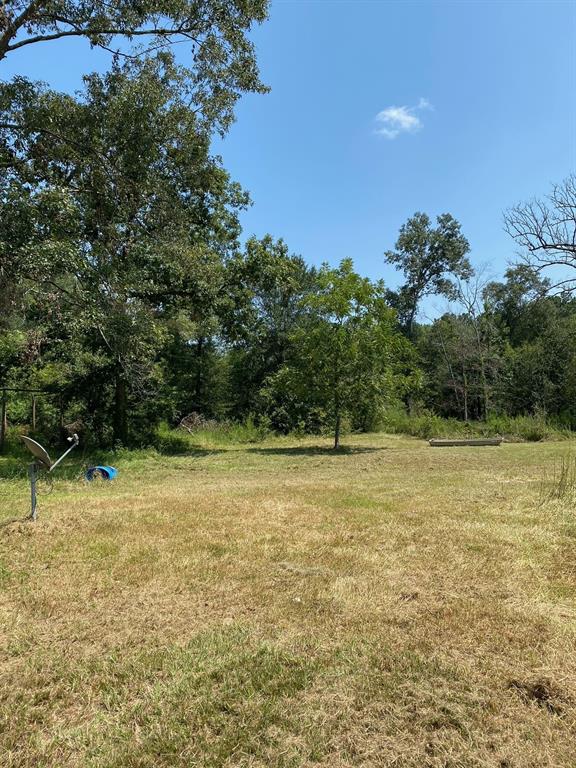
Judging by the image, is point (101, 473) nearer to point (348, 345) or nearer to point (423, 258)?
point (348, 345)

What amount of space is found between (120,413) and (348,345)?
764cm

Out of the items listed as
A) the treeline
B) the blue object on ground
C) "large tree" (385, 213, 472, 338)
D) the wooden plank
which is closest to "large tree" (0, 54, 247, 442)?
the treeline

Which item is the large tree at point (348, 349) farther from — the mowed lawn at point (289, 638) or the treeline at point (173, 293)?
the mowed lawn at point (289, 638)

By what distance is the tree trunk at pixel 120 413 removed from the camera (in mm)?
15348

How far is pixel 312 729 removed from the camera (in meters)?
2.10

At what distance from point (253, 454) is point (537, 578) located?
1102 cm

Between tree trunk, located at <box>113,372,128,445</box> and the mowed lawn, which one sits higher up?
tree trunk, located at <box>113,372,128,445</box>

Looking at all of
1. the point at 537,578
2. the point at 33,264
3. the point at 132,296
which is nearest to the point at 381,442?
the point at 132,296

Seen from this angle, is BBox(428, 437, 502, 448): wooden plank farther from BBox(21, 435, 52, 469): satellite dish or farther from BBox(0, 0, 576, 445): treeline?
BBox(21, 435, 52, 469): satellite dish

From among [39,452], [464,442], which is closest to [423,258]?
[464,442]

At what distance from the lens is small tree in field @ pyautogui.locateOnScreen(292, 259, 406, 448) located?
15.1 m

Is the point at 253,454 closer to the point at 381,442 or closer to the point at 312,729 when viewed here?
the point at 381,442

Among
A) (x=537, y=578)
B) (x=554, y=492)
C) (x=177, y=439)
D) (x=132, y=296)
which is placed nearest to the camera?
(x=537, y=578)

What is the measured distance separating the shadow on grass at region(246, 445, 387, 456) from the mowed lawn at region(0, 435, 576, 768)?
27.6ft
